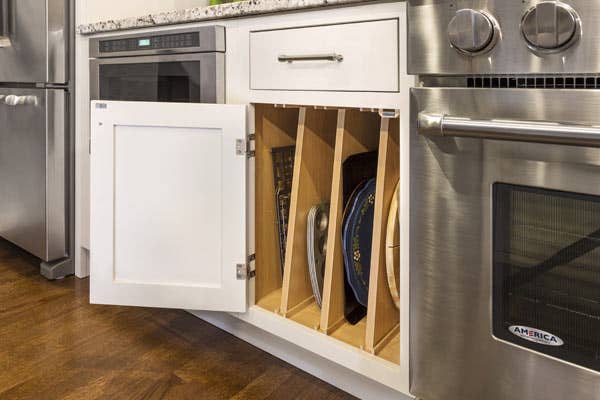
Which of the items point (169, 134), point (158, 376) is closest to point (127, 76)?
point (169, 134)

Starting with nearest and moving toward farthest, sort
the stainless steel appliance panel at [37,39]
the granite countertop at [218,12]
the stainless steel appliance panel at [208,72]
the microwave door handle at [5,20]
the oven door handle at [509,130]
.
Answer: the oven door handle at [509,130]
the granite countertop at [218,12]
the stainless steel appliance panel at [208,72]
the stainless steel appliance panel at [37,39]
the microwave door handle at [5,20]

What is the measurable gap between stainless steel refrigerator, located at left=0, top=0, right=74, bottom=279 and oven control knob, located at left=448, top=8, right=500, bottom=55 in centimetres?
158

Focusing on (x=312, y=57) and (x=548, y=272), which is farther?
(x=312, y=57)

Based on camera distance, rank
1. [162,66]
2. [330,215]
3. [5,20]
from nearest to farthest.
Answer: [330,215], [162,66], [5,20]

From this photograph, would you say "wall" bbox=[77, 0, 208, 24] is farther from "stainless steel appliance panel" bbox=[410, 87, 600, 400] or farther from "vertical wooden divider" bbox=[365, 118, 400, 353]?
"stainless steel appliance panel" bbox=[410, 87, 600, 400]

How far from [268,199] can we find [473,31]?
799 millimetres

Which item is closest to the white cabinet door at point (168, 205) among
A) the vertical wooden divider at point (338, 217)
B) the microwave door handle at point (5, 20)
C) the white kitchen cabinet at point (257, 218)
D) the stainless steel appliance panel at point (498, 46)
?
the white kitchen cabinet at point (257, 218)

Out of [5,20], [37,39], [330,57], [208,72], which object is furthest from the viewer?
[5,20]

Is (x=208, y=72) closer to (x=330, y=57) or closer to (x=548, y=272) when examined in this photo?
(x=330, y=57)

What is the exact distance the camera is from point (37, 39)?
6.44 feet

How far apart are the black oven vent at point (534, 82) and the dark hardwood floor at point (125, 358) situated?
0.83 metres

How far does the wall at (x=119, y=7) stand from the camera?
1.94 m

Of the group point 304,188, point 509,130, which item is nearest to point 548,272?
point 509,130

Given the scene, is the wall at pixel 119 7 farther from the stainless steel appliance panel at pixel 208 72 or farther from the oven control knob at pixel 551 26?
the oven control knob at pixel 551 26
